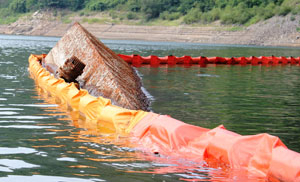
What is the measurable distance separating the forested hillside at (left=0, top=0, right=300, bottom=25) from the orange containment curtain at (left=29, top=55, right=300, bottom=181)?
256ft

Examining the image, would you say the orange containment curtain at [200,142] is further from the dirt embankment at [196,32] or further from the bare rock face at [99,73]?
the dirt embankment at [196,32]

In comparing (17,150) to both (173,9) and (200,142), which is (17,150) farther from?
(173,9)

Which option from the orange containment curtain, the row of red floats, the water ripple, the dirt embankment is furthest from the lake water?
the dirt embankment

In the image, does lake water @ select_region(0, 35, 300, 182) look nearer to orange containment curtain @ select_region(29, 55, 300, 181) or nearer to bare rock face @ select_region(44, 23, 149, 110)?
orange containment curtain @ select_region(29, 55, 300, 181)

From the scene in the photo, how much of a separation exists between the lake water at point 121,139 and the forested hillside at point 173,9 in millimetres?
71874

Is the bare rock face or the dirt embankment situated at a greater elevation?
the bare rock face

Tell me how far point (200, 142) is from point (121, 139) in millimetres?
1535

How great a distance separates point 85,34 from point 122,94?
17.9 feet

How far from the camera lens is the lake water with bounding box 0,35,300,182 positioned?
19.3ft

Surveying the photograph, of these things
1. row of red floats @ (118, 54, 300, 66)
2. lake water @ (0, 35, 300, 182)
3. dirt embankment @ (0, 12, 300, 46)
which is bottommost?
dirt embankment @ (0, 12, 300, 46)

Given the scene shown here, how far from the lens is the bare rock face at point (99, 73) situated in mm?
10666

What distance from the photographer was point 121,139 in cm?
763

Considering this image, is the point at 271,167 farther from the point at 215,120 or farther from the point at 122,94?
the point at 122,94

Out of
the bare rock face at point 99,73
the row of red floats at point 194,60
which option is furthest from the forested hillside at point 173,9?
the bare rock face at point 99,73
